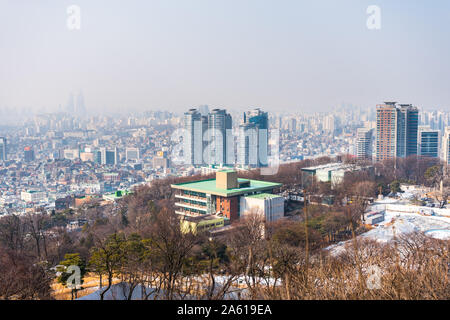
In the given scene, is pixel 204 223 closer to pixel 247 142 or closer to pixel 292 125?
pixel 247 142

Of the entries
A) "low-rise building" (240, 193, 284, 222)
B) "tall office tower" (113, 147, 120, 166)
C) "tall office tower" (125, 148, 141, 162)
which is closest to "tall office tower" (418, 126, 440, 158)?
"low-rise building" (240, 193, 284, 222)

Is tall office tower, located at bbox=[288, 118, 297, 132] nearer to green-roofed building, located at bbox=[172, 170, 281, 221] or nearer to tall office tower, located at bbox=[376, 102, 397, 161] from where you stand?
tall office tower, located at bbox=[376, 102, 397, 161]

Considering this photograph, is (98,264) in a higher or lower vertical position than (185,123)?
lower

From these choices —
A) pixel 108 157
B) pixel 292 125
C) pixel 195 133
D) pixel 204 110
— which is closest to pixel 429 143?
pixel 292 125

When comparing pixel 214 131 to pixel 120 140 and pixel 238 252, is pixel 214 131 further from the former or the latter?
pixel 238 252

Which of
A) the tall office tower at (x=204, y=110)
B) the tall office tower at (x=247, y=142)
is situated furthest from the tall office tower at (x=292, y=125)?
the tall office tower at (x=204, y=110)
